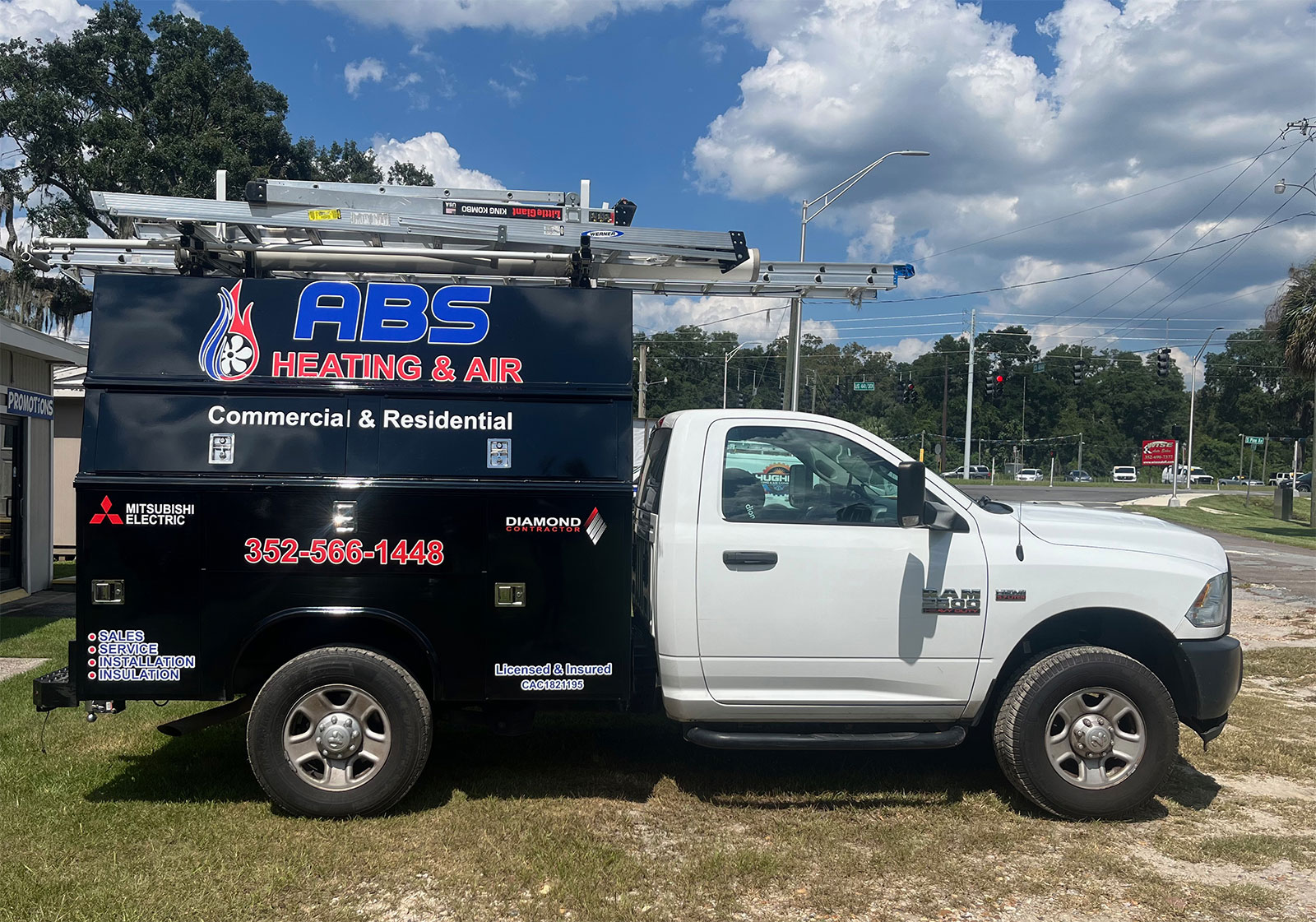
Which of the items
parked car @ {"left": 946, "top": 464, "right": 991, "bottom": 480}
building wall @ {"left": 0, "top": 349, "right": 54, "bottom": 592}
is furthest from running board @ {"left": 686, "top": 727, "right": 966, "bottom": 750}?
parked car @ {"left": 946, "top": 464, "right": 991, "bottom": 480}

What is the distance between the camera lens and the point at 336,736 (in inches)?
183

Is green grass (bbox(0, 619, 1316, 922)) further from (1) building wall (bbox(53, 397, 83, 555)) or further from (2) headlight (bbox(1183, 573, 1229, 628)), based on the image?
(1) building wall (bbox(53, 397, 83, 555))

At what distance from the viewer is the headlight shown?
494cm

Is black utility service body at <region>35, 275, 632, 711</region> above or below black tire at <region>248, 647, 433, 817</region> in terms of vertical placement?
above

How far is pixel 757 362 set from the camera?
72.5 m

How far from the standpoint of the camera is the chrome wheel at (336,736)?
15.3 feet

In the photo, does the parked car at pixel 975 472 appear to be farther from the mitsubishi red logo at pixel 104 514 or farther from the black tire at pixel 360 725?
the mitsubishi red logo at pixel 104 514

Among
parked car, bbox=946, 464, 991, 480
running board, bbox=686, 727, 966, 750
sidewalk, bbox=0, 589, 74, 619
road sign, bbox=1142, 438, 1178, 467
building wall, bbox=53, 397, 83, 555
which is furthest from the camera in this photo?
parked car, bbox=946, 464, 991, 480

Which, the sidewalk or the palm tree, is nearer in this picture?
the sidewalk

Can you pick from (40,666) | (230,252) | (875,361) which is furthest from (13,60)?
(875,361)

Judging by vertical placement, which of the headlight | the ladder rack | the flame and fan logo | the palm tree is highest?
the palm tree

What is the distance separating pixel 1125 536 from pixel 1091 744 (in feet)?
3.64

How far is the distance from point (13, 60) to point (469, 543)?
97.8ft

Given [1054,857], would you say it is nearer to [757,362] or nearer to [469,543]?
[469,543]
